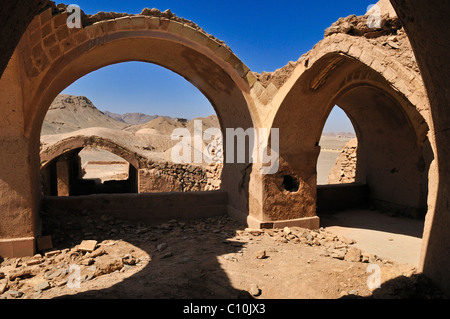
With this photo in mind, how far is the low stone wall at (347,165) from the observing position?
1054 centimetres

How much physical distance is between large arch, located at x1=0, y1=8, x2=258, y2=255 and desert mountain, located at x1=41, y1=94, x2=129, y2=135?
38.0 metres

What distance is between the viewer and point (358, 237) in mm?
5930

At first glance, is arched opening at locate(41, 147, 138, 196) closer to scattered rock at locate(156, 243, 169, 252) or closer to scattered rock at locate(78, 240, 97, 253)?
scattered rock at locate(78, 240, 97, 253)

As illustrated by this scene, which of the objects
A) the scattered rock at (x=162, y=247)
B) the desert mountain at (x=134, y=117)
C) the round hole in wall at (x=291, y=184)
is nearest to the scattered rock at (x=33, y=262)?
the scattered rock at (x=162, y=247)

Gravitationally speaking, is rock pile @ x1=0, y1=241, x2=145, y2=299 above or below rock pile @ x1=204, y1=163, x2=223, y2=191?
below

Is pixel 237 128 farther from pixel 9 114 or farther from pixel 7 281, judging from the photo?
pixel 7 281

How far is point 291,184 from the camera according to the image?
610 centimetres

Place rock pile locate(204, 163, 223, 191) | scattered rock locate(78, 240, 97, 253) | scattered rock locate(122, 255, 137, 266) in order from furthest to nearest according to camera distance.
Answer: rock pile locate(204, 163, 223, 191) < scattered rock locate(78, 240, 97, 253) < scattered rock locate(122, 255, 137, 266)

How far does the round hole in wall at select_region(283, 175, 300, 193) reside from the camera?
19.6 feet

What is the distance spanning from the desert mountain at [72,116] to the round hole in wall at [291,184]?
39.3 meters

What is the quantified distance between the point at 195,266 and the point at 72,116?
50.5m

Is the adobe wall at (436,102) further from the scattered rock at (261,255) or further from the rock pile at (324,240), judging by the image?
the scattered rock at (261,255)

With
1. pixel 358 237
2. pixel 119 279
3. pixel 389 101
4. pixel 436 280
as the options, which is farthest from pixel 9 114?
pixel 389 101

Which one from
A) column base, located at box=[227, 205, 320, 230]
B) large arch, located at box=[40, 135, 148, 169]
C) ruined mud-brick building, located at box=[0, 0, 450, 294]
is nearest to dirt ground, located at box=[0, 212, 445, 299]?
column base, located at box=[227, 205, 320, 230]
